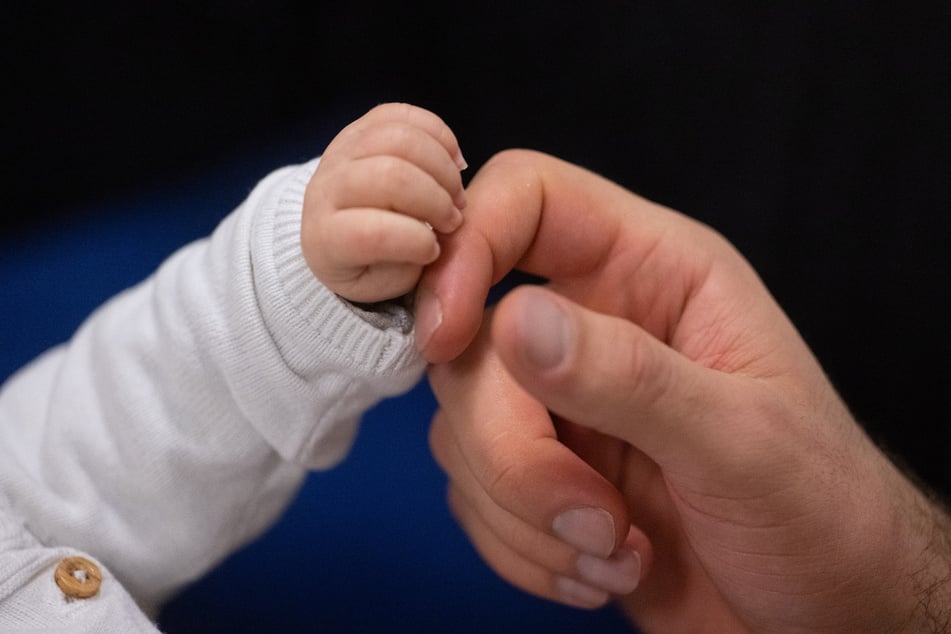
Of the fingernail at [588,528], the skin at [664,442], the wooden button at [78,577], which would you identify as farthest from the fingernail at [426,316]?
the wooden button at [78,577]

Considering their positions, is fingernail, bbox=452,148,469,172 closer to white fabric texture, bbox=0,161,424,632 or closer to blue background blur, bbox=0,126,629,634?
white fabric texture, bbox=0,161,424,632

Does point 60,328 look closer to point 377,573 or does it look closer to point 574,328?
point 377,573

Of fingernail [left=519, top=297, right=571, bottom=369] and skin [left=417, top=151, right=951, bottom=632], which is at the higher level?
fingernail [left=519, top=297, right=571, bottom=369]

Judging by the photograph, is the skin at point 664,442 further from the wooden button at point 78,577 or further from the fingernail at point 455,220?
the wooden button at point 78,577

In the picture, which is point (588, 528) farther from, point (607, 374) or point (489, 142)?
point (489, 142)

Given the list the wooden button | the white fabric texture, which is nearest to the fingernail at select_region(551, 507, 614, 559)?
the white fabric texture

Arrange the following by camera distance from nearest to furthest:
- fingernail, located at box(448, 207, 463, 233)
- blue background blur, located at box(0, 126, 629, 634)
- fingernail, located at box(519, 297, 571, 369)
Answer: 1. fingernail, located at box(519, 297, 571, 369)
2. fingernail, located at box(448, 207, 463, 233)
3. blue background blur, located at box(0, 126, 629, 634)

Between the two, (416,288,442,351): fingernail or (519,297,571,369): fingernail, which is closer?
(519,297,571,369): fingernail

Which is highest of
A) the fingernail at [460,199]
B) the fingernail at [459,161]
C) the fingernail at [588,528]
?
the fingernail at [459,161]

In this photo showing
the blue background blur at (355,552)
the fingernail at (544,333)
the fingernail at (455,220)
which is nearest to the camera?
the fingernail at (544,333)
